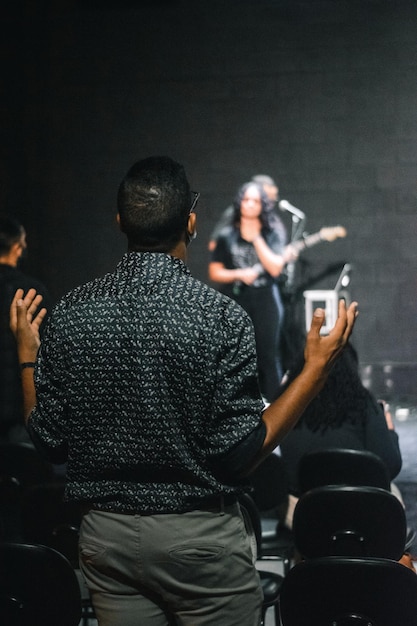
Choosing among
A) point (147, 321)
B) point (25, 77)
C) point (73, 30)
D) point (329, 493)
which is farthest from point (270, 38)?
point (147, 321)

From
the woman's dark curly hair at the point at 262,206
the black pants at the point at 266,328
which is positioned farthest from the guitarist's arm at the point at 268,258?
the black pants at the point at 266,328

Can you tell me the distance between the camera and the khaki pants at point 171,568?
138cm

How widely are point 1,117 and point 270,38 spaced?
206cm

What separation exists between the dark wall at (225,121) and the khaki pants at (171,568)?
4484 millimetres

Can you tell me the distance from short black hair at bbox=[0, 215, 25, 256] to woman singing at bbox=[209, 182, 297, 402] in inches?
69.4

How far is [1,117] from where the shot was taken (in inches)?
255

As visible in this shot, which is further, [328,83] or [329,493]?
[328,83]

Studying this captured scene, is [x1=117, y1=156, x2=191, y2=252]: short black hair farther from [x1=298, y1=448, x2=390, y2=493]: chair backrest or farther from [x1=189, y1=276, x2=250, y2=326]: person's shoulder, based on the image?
[x1=298, y1=448, x2=390, y2=493]: chair backrest

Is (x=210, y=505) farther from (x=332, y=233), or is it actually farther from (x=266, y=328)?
(x=332, y=233)

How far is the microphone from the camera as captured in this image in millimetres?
6266

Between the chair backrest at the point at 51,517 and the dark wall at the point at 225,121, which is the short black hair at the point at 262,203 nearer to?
the dark wall at the point at 225,121

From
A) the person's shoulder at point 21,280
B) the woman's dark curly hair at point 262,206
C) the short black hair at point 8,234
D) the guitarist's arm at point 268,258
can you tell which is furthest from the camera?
the woman's dark curly hair at point 262,206

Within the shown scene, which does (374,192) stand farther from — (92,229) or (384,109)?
(92,229)

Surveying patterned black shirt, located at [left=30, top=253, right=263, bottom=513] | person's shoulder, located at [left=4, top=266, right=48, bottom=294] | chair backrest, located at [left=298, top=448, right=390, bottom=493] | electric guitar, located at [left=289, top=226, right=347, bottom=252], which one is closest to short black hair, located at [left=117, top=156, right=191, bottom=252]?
patterned black shirt, located at [left=30, top=253, right=263, bottom=513]
